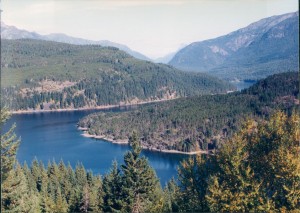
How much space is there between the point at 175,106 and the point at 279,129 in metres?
164

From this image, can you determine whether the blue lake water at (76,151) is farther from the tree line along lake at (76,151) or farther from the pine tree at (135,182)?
the pine tree at (135,182)

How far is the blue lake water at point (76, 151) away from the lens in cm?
11544

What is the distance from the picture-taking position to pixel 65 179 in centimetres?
7350

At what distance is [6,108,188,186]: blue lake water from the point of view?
115 meters

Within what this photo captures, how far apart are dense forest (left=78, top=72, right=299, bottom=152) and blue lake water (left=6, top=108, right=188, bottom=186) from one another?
365 inches

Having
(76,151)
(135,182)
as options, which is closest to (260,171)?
(135,182)

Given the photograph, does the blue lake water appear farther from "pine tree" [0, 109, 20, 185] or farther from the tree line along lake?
"pine tree" [0, 109, 20, 185]

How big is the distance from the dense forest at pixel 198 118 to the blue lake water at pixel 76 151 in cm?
927

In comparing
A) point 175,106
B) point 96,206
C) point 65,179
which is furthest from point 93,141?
point 96,206

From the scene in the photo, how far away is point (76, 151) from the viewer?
136625mm

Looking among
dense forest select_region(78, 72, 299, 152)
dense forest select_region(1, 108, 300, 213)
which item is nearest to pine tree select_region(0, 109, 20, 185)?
dense forest select_region(1, 108, 300, 213)

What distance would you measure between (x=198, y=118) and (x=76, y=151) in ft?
164

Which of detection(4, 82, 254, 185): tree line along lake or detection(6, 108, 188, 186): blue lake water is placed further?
detection(6, 108, 188, 186): blue lake water

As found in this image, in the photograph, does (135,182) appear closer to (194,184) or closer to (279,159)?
(194,184)
